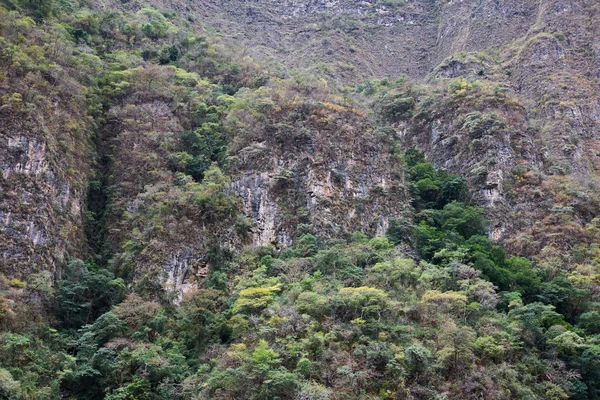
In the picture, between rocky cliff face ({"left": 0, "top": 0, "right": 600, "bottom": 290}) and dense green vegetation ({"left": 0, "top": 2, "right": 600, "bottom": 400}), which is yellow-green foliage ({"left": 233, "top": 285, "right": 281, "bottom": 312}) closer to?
dense green vegetation ({"left": 0, "top": 2, "right": 600, "bottom": 400})

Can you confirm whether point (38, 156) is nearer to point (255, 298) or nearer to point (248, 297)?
point (248, 297)

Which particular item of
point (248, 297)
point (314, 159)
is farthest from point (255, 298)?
point (314, 159)

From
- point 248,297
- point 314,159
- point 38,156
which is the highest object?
point 314,159

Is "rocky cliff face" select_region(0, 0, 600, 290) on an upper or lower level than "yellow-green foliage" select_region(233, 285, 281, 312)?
upper

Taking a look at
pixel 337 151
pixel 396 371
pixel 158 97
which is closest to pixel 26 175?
pixel 158 97

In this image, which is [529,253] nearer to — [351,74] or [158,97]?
[158,97]

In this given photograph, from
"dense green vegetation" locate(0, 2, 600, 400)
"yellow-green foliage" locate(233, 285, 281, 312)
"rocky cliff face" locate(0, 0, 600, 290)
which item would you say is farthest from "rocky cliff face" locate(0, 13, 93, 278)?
"yellow-green foliage" locate(233, 285, 281, 312)

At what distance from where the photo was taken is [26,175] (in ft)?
104

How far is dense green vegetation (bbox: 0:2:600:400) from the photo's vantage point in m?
25.0

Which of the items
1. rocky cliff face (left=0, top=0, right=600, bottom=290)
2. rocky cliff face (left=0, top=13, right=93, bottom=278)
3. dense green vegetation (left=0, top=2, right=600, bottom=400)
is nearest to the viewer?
dense green vegetation (left=0, top=2, right=600, bottom=400)

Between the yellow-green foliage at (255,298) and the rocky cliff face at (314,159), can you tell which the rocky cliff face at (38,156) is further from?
the yellow-green foliage at (255,298)

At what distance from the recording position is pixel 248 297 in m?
28.6

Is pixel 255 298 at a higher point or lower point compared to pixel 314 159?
lower

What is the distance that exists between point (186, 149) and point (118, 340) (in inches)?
688
